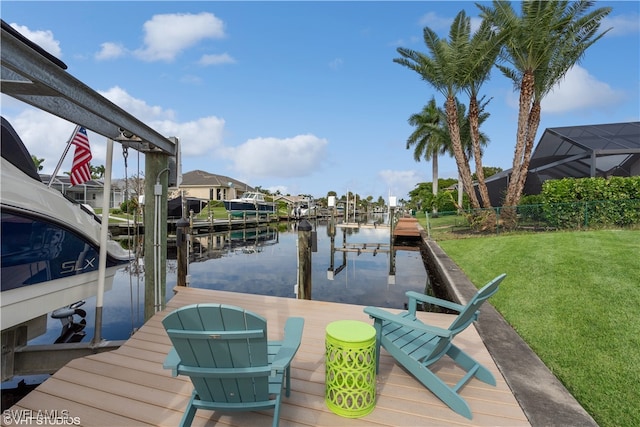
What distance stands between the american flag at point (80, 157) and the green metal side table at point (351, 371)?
4.11 meters

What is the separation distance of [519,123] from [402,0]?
23.5 ft

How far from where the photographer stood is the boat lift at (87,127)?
2.07 meters

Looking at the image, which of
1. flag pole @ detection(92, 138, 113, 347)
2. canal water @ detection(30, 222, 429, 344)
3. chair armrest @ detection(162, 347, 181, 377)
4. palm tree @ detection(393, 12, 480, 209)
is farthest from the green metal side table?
palm tree @ detection(393, 12, 480, 209)

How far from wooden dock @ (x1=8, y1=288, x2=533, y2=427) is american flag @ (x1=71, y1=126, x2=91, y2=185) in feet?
8.24

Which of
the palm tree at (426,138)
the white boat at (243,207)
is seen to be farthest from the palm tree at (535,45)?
the white boat at (243,207)

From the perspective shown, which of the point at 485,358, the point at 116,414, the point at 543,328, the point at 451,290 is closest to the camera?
the point at 116,414

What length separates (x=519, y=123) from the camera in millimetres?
12883

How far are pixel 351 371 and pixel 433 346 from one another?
2.77 ft

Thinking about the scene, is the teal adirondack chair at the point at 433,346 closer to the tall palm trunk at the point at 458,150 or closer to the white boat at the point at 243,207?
the tall palm trunk at the point at 458,150

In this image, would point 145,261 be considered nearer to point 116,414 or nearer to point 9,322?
point 9,322

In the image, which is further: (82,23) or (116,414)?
(82,23)

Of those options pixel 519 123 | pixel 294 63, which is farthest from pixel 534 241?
pixel 294 63

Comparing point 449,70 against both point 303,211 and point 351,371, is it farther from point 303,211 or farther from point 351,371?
point 303,211

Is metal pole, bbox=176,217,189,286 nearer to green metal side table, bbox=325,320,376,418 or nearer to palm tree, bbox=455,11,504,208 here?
green metal side table, bbox=325,320,376,418
